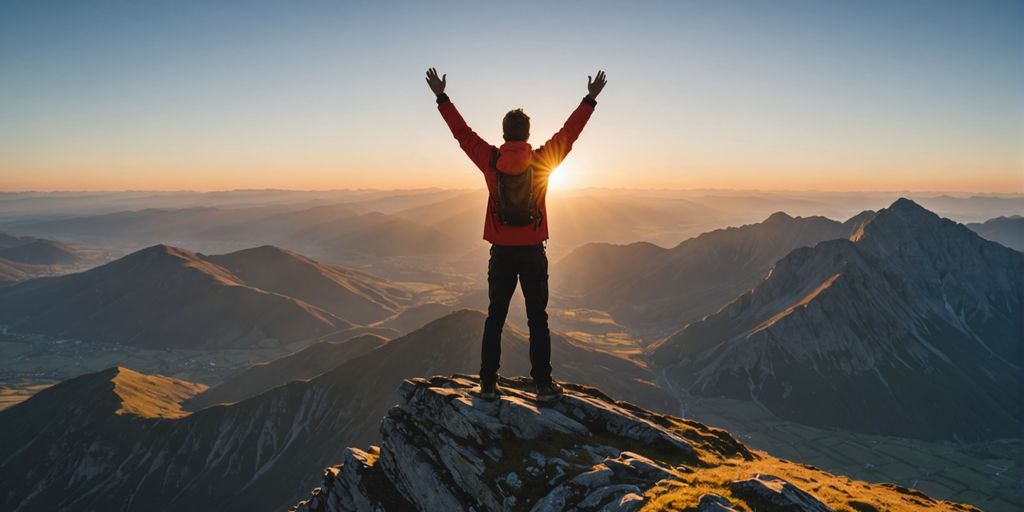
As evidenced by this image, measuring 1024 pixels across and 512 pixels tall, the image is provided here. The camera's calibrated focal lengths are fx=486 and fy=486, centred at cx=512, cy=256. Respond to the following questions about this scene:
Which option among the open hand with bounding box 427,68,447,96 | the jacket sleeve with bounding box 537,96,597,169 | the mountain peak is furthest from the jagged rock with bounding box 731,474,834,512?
the mountain peak

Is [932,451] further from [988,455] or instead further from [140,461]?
[140,461]

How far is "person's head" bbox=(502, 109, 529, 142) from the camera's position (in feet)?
41.2

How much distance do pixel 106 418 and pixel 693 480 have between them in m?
189

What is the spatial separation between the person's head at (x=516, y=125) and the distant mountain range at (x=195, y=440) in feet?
418

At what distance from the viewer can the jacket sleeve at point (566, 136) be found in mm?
12766

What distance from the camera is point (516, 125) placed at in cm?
1258

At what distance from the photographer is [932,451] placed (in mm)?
177375

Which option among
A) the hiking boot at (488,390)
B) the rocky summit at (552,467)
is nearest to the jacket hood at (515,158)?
the hiking boot at (488,390)

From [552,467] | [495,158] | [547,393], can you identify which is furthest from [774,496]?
[495,158]

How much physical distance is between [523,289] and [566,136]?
472 centimetres

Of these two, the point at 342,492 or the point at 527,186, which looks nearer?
the point at 527,186

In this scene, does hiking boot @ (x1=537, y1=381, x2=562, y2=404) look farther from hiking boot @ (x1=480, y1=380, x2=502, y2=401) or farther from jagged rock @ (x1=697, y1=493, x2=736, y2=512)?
jagged rock @ (x1=697, y1=493, x2=736, y2=512)

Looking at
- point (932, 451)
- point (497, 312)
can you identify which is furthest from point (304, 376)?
point (932, 451)

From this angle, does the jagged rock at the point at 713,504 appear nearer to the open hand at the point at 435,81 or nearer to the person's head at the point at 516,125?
the person's head at the point at 516,125
